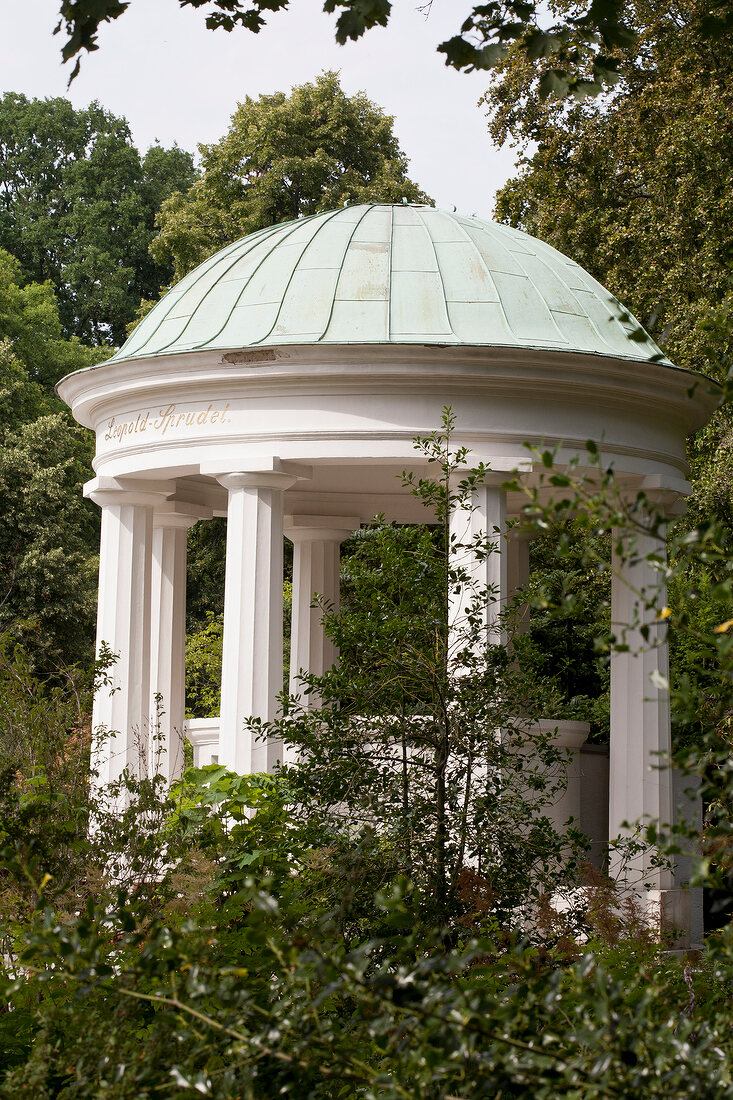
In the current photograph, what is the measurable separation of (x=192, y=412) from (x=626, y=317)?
15812 mm

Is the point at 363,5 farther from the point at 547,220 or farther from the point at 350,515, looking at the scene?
the point at 547,220

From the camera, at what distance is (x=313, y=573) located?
27875 mm

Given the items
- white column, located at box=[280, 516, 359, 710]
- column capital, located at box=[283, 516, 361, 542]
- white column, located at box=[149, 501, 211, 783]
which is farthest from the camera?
column capital, located at box=[283, 516, 361, 542]

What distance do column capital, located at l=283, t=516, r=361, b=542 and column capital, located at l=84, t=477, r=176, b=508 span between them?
526cm

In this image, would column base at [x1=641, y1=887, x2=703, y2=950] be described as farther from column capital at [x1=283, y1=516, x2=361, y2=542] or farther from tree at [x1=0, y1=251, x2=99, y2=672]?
tree at [x1=0, y1=251, x2=99, y2=672]

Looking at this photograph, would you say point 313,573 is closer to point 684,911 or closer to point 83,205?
point 684,911

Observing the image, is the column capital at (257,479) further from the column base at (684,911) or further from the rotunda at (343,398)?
the column base at (684,911)

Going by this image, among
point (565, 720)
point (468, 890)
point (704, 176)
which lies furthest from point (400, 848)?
point (704, 176)

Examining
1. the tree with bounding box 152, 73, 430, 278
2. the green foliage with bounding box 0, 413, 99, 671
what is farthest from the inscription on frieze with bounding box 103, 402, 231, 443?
the tree with bounding box 152, 73, 430, 278

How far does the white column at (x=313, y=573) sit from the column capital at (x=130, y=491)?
533 centimetres

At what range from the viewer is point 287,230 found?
23.2 metres

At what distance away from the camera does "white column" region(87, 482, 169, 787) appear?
2203 cm

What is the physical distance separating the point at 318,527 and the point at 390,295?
8.04 m

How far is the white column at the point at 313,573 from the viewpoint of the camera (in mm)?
27531
